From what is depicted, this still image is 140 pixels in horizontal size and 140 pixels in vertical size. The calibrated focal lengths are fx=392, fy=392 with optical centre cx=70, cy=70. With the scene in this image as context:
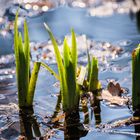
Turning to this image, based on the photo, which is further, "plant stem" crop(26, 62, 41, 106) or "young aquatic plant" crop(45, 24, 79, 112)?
"plant stem" crop(26, 62, 41, 106)

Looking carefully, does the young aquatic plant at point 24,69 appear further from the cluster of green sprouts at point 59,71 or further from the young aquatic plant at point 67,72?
the young aquatic plant at point 67,72

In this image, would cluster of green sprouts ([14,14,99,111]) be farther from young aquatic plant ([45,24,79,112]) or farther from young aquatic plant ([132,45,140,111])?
young aquatic plant ([132,45,140,111])

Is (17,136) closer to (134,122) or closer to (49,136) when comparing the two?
(49,136)

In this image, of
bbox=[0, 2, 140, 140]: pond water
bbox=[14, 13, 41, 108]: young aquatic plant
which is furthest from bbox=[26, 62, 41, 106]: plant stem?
bbox=[0, 2, 140, 140]: pond water

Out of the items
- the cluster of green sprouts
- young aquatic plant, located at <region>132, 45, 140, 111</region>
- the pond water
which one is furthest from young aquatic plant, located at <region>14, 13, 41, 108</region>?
young aquatic plant, located at <region>132, 45, 140, 111</region>

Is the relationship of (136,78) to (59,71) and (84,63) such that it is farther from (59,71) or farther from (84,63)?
(84,63)

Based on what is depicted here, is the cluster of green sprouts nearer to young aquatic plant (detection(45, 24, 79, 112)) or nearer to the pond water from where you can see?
young aquatic plant (detection(45, 24, 79, 112))

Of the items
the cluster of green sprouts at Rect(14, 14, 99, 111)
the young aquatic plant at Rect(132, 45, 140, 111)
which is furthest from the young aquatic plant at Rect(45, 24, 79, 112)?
the young aquatic plant at Rect(132, 45, 140, 111)
